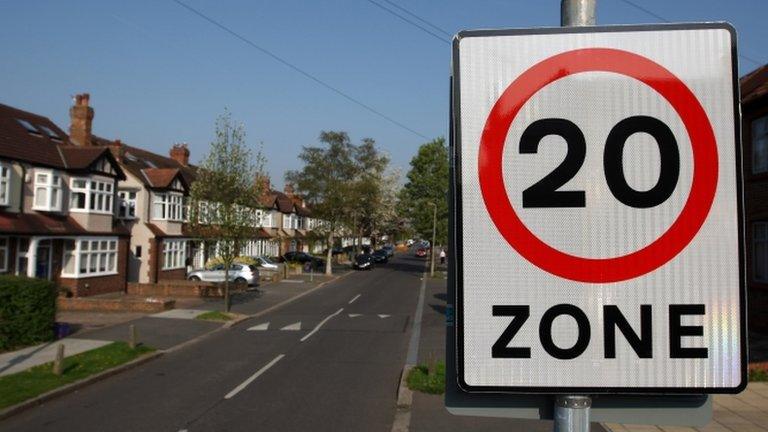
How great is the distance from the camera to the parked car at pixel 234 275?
39.0 meters

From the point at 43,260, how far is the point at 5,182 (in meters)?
4.25

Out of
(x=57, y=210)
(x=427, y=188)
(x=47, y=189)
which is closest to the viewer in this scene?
(x=47, y=189)

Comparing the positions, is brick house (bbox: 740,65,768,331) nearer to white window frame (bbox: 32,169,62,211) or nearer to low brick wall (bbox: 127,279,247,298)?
low brick wall (bbox: 127,279,247,298)

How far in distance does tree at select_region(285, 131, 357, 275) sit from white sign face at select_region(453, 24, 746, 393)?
4894cm

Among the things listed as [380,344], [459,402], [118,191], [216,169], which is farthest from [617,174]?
[118,191]

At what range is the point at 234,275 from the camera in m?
39.0

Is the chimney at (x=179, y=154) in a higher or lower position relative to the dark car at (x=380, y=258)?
higher

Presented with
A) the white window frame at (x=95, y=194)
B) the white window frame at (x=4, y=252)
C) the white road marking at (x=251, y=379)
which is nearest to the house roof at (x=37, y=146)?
the white window frame at (x=95, y=194)

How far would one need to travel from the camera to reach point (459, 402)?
1856 millimetres

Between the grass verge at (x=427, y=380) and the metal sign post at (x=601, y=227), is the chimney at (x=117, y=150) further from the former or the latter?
the metal sign post at (x=601, y=227)

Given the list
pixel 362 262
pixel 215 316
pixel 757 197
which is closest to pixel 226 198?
pixel 215 316

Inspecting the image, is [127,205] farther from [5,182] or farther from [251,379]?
[251,379]

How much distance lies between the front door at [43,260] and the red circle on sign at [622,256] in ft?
102

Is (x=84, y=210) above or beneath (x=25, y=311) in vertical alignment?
above
